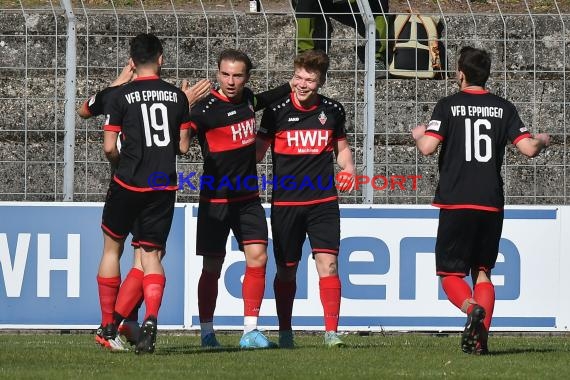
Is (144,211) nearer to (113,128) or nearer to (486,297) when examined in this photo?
(113,128)

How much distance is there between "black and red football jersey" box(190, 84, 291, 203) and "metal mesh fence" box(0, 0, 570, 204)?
8.00 feet

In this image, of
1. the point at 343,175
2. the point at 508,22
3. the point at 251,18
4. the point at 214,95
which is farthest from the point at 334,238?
the point at 508,22

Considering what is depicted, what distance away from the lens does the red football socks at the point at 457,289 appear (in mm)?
8953

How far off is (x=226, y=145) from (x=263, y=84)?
4308 mm

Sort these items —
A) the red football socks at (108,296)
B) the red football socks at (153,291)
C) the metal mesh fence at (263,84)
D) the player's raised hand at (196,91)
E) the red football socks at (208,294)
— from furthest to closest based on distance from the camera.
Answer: the metal mesh fence at (263,84) → the red football socks at (208,294) → the player's raised hand at (196,91) → the red football socks at (108,296) → the red football socks at (153,291)

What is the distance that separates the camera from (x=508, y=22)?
605 inches

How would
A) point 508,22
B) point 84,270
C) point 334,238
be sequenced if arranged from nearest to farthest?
point 334,238 < point 84,270 < point 508,22

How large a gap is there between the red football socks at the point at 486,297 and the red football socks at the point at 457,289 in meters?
0.14

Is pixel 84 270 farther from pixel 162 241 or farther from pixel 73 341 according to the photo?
pixel 162 241

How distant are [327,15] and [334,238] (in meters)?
3.56

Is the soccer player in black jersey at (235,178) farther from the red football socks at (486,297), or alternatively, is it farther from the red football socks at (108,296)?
the red football socks at (486,297)

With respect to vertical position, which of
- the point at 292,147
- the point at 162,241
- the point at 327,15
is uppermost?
the point at 327,15

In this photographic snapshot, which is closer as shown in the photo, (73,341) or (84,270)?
(73,341)

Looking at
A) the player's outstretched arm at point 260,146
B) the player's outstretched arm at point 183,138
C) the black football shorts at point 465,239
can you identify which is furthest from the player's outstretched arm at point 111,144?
the black football shorts at point 465,239
